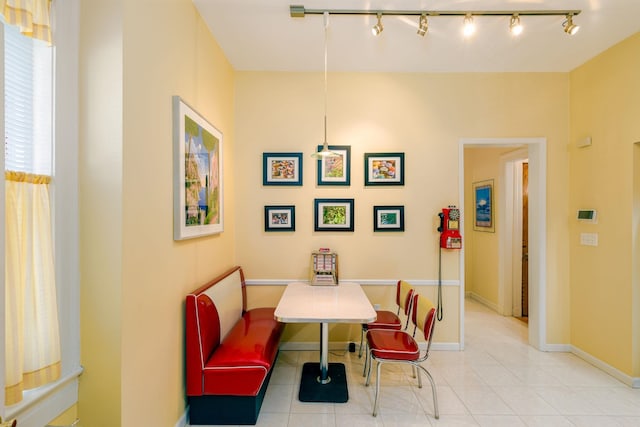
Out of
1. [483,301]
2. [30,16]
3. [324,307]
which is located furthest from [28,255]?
[483,301]

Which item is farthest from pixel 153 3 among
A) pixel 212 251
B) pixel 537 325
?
pixel 537 325

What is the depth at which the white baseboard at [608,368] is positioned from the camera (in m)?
2.61

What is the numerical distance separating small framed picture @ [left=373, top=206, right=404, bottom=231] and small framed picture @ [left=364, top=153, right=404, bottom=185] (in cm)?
29

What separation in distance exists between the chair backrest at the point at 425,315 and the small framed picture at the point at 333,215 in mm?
1105

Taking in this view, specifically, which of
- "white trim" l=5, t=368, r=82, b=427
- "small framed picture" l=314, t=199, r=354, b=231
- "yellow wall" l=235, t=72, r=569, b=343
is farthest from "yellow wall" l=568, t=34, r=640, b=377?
"white trim" l=5, t=368, r=82, b=427

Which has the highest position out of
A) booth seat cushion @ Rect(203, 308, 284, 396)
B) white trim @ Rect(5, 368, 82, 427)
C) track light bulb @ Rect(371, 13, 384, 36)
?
track light bulb @ Rect(371, 13, 384, 36)

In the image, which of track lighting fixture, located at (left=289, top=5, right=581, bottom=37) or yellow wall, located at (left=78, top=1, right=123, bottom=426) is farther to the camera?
track lighting fixture, located at (left=289, top=5, right=581, bottom=37)

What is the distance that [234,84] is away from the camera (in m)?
3.31

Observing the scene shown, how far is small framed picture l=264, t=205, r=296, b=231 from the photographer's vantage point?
10.9 feet

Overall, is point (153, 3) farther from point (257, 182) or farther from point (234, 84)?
point (257, 182)

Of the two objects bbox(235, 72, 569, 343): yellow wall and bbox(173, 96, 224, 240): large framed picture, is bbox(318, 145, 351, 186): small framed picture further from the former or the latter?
bbox(173, 96, 224, 240): large framed picture

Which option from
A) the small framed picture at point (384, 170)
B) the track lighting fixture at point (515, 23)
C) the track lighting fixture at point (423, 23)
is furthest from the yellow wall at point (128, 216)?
the track lighting fixture at point (515, 23)

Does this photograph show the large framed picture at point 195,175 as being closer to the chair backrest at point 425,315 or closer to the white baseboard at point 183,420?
the white baseboard at point 183,420

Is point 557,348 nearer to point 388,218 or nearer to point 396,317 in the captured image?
point 396,317
